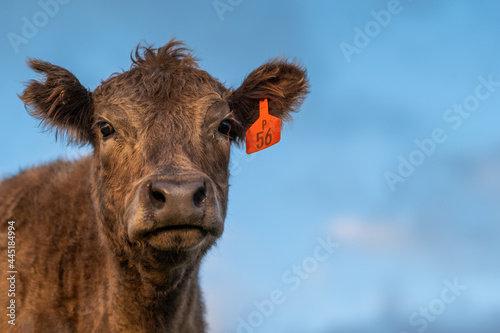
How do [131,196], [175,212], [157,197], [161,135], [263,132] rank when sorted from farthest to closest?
[263,132] < [161,135] < [131,196] < [157,197] < [175,212]

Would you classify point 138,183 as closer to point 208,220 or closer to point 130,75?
point 208,220

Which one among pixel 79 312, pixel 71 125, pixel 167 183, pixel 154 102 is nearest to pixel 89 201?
pixel 71 125

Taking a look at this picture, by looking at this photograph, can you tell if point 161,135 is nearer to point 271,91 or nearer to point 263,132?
point 263,132

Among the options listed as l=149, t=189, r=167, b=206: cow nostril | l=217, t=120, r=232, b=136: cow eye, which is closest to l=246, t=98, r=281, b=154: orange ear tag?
l=217, t=120, r=232, b=136: cow eye

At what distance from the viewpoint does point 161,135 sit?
16.7ft

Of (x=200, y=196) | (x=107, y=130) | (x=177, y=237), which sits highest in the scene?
(x=107, y=130)

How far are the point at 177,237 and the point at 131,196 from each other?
0.73 m

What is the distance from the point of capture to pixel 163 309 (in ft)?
18.2

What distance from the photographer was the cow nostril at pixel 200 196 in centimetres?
431

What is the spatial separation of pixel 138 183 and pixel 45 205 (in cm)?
257

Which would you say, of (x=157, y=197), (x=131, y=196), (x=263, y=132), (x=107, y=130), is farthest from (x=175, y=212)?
(x=263, y=132)

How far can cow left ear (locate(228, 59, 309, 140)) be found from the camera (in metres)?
6.80

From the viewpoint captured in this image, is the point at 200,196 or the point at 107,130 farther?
the point at 107,130

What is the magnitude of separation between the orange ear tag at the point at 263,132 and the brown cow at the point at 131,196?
0.61 ft
